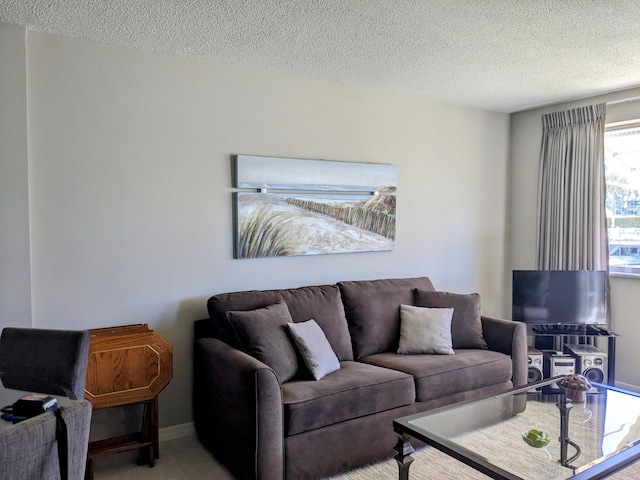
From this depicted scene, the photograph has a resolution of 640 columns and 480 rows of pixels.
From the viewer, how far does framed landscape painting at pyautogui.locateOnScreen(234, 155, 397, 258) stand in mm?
3324

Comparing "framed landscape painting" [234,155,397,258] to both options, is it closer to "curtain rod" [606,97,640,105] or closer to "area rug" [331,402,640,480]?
"area rug" [331,402,640,480]

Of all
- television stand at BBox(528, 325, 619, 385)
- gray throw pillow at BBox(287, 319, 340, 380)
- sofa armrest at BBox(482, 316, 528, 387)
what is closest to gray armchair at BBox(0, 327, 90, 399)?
gray throw pillow at BBox(287, 319, 340, 380)

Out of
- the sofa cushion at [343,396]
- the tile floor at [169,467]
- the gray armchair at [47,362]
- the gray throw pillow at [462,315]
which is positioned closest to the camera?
the gray armchair at [47,362]

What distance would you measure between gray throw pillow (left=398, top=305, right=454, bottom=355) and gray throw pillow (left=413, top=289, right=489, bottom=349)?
0.27ft

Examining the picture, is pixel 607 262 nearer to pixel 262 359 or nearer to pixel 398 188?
pixel 398 188

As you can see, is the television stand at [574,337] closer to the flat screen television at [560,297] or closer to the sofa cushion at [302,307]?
the flat screen television at [560,297]

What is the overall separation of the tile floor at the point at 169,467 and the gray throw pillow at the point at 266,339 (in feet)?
2.12

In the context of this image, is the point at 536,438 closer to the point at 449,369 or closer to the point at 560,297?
the point at 449,369

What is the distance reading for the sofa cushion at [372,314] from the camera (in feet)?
11.1

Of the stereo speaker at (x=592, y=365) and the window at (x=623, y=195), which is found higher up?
the window at (x=623, y=195)

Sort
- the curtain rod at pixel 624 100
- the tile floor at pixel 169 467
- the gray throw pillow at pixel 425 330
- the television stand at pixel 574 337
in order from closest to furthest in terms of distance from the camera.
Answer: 1. the tile floor at pixel 169 467
2. the gray throw pillow at pixel 425 330
3. the television stand at pixel 574 337
4. the curtain rod at pixel 624 100

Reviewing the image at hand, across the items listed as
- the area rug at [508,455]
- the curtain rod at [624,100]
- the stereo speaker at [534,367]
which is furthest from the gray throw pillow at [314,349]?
the curtain rod at [624,100]

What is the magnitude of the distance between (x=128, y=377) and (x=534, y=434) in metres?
2.05

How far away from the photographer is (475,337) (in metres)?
3.52
